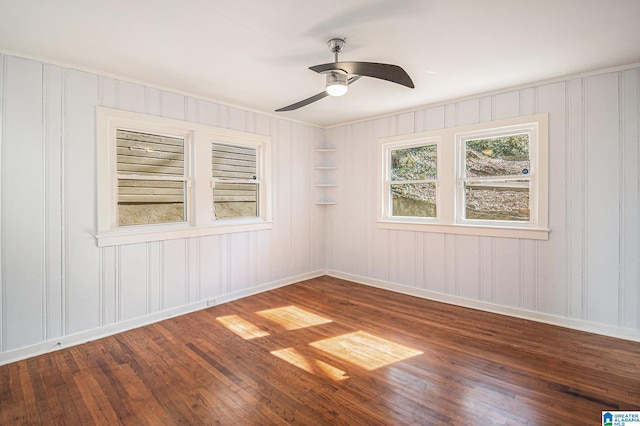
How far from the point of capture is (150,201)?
3.49 metres

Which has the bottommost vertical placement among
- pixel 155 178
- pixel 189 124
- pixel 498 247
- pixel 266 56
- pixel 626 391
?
pixel 626 391

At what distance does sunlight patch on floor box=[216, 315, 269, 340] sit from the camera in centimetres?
310

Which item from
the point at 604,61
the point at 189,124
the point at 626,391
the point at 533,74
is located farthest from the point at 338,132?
the point at 626,391

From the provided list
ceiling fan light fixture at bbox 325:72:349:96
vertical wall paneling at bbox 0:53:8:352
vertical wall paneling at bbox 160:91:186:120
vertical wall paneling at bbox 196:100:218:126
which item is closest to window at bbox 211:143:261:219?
vertical wall paneling at bbox 196:100:218:126

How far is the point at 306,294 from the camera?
4.38 m

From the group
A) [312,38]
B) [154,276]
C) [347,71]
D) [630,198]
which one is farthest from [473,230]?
[154,276]

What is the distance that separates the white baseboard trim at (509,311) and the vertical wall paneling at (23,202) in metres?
3.85

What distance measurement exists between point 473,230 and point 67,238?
4274mm

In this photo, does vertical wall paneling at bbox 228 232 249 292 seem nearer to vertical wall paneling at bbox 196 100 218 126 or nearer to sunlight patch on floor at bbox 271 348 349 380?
vertical wall paneling at bbox 196 100 218 126

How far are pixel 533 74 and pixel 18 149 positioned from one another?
471 cm

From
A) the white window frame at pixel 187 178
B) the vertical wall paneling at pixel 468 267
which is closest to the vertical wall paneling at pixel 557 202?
the vertical wall paneling at pixel 468 267

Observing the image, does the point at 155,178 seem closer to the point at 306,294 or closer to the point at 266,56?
the point at 266,56

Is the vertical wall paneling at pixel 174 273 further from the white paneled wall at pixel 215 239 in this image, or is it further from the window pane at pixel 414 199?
the window pane at pixel 414 199

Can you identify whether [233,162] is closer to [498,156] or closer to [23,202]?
[23,202]
